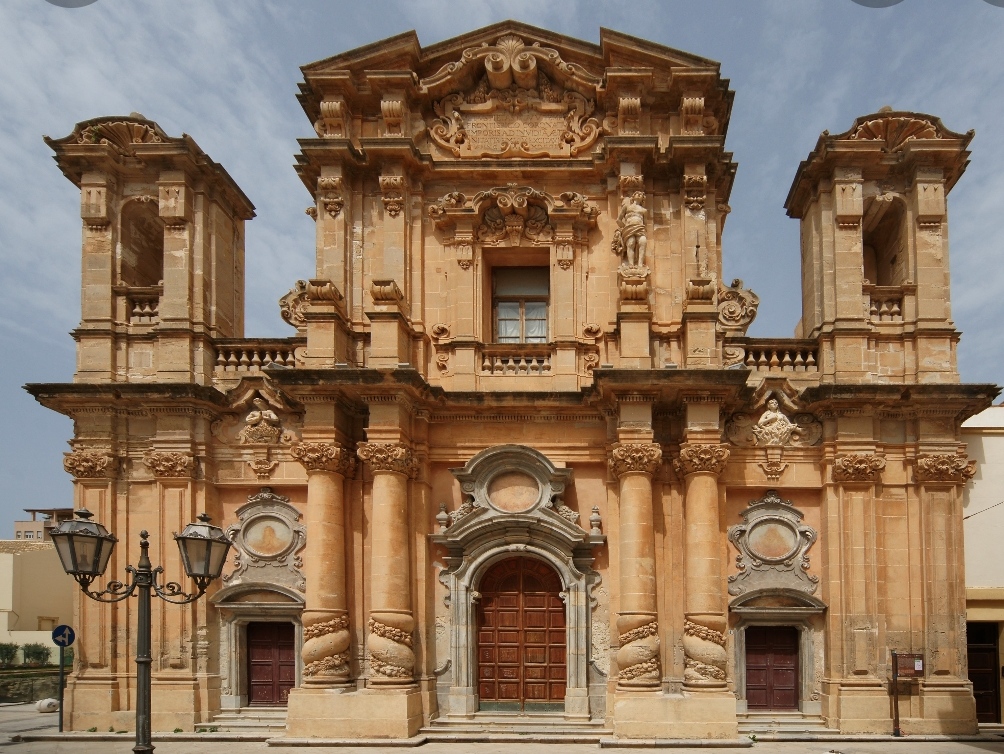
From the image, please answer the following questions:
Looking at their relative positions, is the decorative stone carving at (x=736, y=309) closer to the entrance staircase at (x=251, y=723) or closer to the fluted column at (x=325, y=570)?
the fluted column at (x=325, y=570)

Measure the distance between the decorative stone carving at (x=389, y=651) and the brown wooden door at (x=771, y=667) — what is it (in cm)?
584

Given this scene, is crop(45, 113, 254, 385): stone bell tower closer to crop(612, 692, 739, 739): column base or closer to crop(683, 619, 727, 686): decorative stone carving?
crop(612, 692, 739, 739): column base

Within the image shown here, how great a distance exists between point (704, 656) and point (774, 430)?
4121 millimetres

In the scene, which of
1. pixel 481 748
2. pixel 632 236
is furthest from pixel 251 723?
pixel 632 236

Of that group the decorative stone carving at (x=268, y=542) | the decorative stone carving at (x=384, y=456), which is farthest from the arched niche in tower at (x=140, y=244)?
the decorative stone carving at (x=384, y=456)

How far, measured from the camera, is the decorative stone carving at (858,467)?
52.3 ft

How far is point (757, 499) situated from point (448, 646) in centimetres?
597

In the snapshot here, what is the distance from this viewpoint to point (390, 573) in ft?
50.9

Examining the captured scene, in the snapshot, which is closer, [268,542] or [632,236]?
[632,236]

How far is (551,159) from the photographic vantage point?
1736cm

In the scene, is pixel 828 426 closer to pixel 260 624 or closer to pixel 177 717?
pixel 260 624

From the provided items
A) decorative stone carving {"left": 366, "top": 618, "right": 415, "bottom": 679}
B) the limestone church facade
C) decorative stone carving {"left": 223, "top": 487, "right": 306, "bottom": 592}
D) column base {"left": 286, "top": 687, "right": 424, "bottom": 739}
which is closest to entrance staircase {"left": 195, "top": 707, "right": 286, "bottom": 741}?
the limestone church facade

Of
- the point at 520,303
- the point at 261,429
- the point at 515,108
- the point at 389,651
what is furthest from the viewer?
the point at 520,303

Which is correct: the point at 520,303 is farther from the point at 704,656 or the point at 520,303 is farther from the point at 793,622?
the point at 793,622
